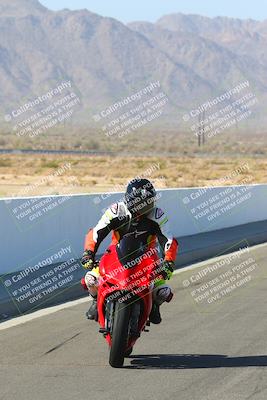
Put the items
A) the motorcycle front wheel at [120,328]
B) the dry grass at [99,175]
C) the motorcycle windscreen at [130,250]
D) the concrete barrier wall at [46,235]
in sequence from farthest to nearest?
the dry grass at [99,175] < the concrete barrier wall at [46,235] < the motorcycle windscreen at [130,250] < the motorcycle front wheel at [120,328]

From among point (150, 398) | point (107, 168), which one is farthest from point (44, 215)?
point (107, 168)

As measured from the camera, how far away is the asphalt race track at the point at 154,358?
27.5 feet

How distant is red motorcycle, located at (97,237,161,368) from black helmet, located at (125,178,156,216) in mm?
351

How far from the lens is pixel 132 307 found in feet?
30.3

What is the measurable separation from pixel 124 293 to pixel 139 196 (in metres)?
0.95

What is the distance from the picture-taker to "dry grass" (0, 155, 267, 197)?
178ft

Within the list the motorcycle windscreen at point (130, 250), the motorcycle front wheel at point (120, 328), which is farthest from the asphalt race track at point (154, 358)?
the motorcycle windscreen at point (130, 250)

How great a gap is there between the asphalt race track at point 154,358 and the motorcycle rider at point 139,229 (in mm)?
585

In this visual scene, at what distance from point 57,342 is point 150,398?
300cm

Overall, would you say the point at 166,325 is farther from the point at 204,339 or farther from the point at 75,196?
the point at 75,196

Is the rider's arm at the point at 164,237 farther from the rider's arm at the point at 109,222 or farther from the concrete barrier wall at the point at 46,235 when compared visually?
the concrete barrier wall at the point at 46,235

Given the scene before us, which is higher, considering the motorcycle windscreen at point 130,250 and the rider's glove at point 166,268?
the motorcycle windscreen at point 130,250

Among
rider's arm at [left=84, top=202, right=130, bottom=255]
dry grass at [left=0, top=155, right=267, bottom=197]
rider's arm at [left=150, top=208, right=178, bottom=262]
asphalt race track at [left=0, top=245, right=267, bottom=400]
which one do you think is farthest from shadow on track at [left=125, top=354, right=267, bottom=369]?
dry grass at [left=0, top=155, right=267, bottom=197]

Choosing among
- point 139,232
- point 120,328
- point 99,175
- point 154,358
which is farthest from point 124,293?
point 99,175
